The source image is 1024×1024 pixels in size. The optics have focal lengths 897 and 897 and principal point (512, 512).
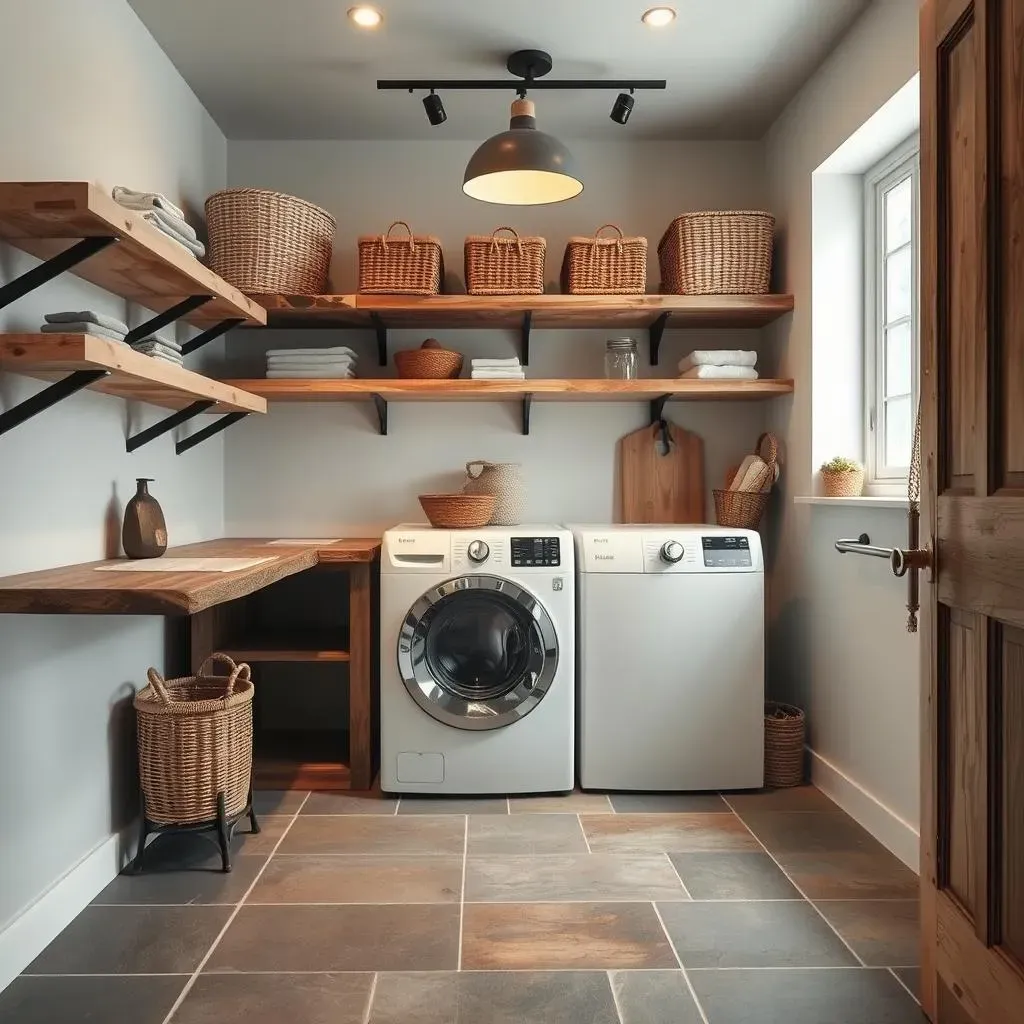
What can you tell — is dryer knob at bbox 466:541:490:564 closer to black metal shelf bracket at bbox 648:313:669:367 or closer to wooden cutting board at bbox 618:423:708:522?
wooden cutting board at bbox 618:423:708:522

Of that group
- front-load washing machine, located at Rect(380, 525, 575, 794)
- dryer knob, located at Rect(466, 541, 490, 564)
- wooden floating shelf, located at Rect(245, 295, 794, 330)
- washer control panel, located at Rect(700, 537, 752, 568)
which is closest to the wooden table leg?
front-load washing machine, located at Rect(380, 525, 575, 794)

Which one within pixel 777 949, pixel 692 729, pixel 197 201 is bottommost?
pixel 777 949

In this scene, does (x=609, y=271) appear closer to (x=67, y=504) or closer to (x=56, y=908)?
(x=67, y=504)

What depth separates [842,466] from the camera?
113 inches

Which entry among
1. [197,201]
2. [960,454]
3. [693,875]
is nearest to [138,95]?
[197,201]

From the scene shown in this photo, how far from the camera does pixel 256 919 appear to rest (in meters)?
2.10

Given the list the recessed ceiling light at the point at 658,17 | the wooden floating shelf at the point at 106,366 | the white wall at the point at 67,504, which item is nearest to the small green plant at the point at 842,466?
the recessed ceiling light at the point at 658,17

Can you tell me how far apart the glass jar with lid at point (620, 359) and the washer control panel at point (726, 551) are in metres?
0.74

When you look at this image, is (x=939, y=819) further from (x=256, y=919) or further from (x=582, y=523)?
(x=582, y=523)

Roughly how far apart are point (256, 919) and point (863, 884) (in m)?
1.50

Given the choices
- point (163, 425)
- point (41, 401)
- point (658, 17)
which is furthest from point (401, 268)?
point (41, 401)

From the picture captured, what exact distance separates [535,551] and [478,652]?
0.39 m

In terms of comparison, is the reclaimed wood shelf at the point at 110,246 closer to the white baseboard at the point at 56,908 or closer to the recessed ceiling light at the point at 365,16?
the recessed ceiling light at the point at 365,16

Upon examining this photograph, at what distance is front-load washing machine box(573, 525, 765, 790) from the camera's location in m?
2.96
